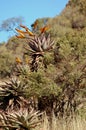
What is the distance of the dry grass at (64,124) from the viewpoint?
353 inches

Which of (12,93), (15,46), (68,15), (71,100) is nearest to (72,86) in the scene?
(71,100)

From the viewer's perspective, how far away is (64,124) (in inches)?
366

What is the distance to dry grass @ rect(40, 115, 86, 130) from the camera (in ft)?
29.4

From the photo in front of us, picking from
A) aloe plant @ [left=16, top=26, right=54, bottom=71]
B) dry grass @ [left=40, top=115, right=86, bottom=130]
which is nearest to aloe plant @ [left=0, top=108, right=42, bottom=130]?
dry grass @ [left=40, top=115, right=86, bottom=130]

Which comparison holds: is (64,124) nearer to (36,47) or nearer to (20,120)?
(20,120)

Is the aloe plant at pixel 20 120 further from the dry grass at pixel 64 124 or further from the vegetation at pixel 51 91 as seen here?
the dry grass at pixel 64 124

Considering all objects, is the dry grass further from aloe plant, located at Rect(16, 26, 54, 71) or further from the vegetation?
aloe plant, located at Rect(16, 26, 54, 71)

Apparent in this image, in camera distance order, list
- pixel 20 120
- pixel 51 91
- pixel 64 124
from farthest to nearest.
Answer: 1. pixel 51 91
2. pixel 20 120
3. pixel 64 124

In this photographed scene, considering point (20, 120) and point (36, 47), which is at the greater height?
point (36, 47)

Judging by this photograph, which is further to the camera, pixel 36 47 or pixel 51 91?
pixel 36 47

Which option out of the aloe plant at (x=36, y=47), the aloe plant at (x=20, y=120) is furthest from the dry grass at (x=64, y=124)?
the aloe plant at (x=36, y=47)

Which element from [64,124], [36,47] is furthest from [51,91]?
[36,47]

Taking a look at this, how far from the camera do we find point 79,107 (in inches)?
423

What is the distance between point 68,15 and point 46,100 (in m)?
27.1
